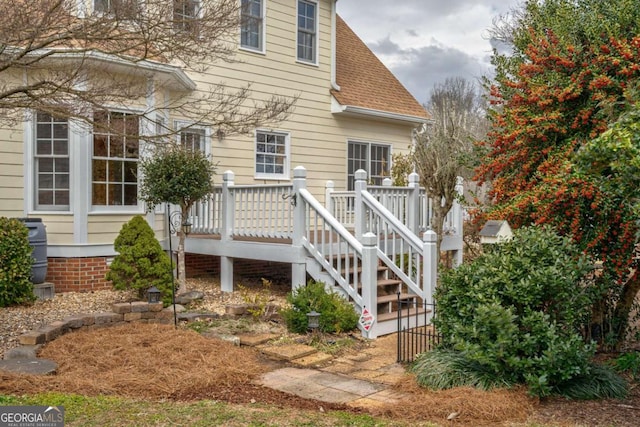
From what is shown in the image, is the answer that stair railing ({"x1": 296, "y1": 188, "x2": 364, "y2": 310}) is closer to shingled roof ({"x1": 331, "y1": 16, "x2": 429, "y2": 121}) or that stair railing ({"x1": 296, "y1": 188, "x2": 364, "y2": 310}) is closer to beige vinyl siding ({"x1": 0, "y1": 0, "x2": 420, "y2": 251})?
beige vinyl siding ({"x1": 0, "y1": 0, "x2": 420, "y2": 251})

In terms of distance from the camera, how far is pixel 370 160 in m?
16.0

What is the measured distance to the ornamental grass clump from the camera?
550cm

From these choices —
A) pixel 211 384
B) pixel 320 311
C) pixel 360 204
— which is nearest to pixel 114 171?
pixel 360 204

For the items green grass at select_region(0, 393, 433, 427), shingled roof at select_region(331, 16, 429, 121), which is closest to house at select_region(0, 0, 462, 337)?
shingled roof at select_region(331, 16, 429, 121)

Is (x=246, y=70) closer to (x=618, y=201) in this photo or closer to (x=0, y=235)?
(x=0, y=235)

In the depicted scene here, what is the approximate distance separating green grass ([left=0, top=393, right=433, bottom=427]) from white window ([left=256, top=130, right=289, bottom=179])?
335 inches

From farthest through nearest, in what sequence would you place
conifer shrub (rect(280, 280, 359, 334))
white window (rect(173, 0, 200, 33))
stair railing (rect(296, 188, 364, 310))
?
1. stair railing (rect(296, 188, 364, 310))
2. conifer shrub (rect(280, 280, 359, 334))
3. white window (rect(173, 0, 200, 33))

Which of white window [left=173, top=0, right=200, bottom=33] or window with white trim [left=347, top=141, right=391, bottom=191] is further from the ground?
white window [left=173, top=0, right=200, bottom=33]

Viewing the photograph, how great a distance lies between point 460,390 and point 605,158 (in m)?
2.53

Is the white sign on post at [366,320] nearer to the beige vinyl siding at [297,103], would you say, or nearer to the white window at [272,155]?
the beige vinyl siding at [297,103]

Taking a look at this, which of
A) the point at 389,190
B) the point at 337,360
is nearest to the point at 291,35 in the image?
the point at 389,190

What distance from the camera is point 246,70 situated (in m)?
13.1

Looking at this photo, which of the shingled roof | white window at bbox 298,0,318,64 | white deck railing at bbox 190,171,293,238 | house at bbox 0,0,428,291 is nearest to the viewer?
white deck railing at bbox 190,171,293,238

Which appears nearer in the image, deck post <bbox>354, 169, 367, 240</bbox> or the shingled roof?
deck post <bbox>354, 169, 367, 240</bbox>
